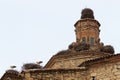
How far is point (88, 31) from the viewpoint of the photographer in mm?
32125

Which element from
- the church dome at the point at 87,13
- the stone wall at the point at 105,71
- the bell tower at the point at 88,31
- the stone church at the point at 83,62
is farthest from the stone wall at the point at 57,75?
the church dome at the point at 87,13

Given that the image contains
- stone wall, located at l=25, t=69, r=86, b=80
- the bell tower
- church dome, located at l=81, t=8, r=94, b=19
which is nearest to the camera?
stone wall, located at l=25, t=69, r=86, b=80

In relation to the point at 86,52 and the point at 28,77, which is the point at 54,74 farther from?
the point at 86,52

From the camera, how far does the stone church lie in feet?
55.5

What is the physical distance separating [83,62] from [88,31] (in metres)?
14.6

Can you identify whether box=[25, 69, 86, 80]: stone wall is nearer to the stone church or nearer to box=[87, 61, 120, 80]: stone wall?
the stone church

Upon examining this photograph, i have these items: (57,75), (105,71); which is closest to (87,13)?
(57,75)

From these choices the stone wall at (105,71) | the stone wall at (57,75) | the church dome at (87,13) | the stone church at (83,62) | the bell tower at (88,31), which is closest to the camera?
the stone wall at (105,71)

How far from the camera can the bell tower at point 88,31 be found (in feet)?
104

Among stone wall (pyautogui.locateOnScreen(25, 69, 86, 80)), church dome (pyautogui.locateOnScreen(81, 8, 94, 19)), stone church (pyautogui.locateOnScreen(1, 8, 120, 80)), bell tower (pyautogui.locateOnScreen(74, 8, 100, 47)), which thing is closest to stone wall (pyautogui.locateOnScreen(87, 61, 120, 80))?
stone church (pyautogui.locateOnScreen(1, 8, 120, 80))

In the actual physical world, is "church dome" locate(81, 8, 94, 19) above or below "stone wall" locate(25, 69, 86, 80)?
above

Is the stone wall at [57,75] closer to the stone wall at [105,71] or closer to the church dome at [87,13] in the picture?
the stone wall at [105,71]

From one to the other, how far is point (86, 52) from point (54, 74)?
10.5 meters

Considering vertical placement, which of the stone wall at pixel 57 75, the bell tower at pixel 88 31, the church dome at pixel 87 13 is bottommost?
the stone wall at pixel 57 75
